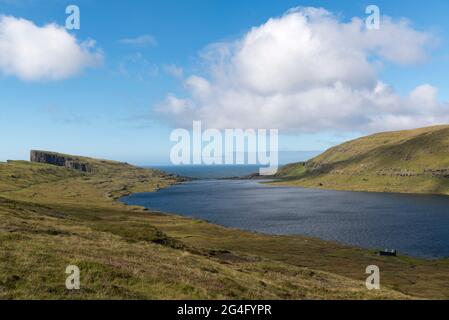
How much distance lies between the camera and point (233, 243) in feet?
362

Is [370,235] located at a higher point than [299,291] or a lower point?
lower

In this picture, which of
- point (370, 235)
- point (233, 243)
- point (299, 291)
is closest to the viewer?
point (299, 291)

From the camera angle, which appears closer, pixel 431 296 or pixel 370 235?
pixel 431 296
